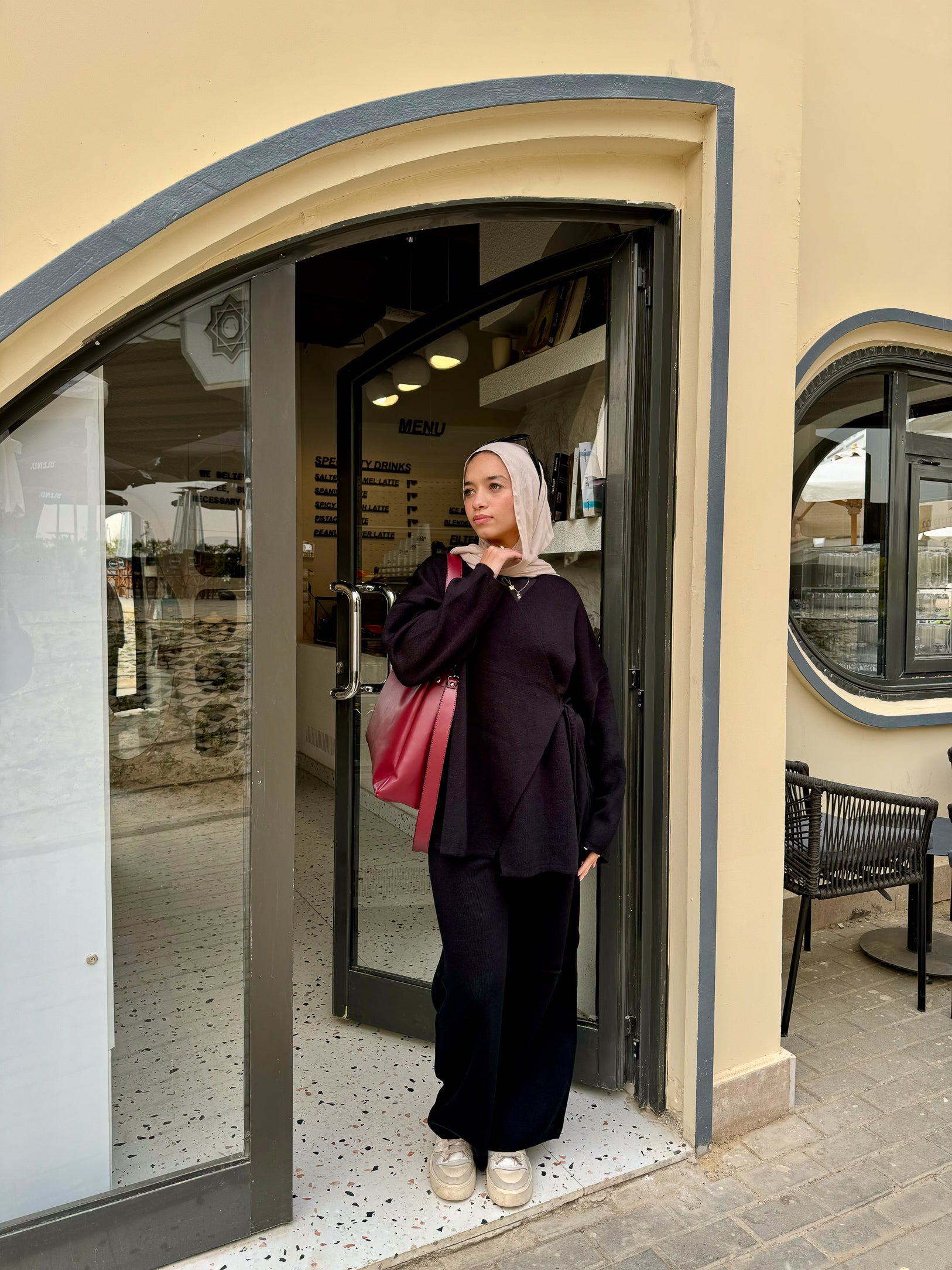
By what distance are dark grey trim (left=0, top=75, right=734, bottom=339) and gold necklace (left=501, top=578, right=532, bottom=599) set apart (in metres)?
0.99

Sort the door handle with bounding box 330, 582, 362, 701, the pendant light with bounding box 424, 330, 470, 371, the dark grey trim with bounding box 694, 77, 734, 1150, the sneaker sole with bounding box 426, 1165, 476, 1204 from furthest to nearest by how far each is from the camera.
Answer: the pendant light with bounding box 424, 330, 470, 371, the door handle with bounding box 330, 582, 362, 701, the dark grey trim with bounding box 694, 77, 734, 1150, the sneaker sole with bounding box 426, 1165, 476, 1204

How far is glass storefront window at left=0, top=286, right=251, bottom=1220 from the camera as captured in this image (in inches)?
63.9

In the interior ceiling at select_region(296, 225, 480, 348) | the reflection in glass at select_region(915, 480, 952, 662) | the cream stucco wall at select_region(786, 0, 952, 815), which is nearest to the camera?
the cream stucco wall at select_region(786, 0, 952, 815)

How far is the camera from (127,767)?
174 cm

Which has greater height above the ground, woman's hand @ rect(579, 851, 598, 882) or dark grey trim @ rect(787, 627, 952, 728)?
dark grey trim @ rect(787, 627, 952, 728)

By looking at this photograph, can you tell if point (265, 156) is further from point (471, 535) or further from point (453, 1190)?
point (453, 1190)

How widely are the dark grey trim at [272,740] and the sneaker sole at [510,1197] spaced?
0.48 metres

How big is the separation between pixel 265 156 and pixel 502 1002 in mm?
1848

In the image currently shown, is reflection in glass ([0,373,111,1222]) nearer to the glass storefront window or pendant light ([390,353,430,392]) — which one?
the glass storefront window

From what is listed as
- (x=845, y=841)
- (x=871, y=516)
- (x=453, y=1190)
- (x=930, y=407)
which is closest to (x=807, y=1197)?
(x=453, y=1190)

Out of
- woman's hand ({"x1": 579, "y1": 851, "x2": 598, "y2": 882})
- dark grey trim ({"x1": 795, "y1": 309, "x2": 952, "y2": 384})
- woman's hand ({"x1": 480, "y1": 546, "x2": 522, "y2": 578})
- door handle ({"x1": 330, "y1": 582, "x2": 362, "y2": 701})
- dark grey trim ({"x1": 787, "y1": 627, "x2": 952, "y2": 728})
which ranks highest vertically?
dark grey trim ({"x1": 795, "y1": 309, "x2": 952, "y2": 384})

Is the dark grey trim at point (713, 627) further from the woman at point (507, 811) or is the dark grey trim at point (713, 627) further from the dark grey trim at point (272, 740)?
the dark grey trim at point (272, 740)

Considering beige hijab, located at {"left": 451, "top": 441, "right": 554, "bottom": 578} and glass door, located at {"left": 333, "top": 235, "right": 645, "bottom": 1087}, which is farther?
glass door, located at {"left": 333, "top": 235, "right": 645, "bottom": 1087}

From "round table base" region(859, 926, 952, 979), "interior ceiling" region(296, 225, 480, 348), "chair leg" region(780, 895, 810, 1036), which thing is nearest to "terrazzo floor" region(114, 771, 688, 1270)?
"chair leg" region(780, 895, 810, 1036)
